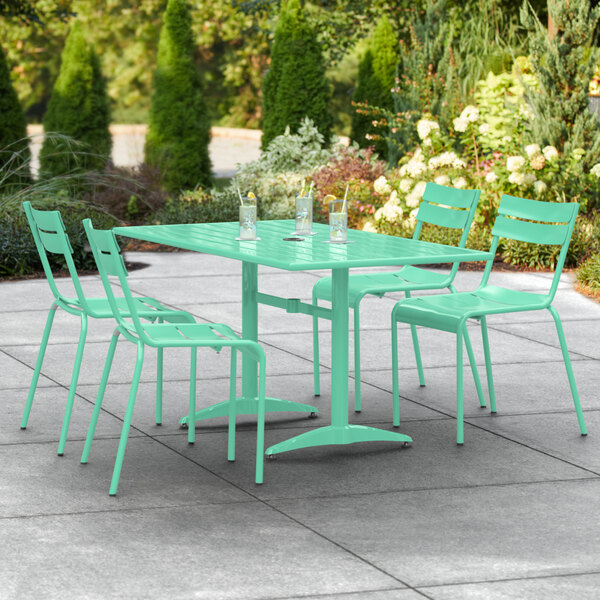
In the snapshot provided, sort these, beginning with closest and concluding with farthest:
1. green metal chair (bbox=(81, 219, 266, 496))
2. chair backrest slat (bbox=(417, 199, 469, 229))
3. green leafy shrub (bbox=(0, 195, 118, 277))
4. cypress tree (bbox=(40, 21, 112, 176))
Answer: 1. green metal chair (bbox=(81, 219, 266, 496))
2. chair backrest slat (bbox=(417, 199, 469, 229))
3. green leafy shrub (bbox=(0, 195, 118, 277))
4. cypress tree (bbox=(40, 21, 112, 176))

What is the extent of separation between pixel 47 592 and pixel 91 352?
12.0 ft

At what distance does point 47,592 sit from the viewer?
350 centimetres

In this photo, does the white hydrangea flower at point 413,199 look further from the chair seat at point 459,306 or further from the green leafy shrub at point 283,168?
the chair seat at point 459,306

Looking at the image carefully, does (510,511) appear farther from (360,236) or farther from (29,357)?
(29,357)

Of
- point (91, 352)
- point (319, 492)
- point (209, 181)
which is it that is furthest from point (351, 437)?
point (209, 181)

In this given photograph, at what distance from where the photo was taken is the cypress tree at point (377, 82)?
15.3 metres

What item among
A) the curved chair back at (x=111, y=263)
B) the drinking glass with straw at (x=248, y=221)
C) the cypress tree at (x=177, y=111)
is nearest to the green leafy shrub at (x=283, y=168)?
the cypress tree at (x=177, y=111)

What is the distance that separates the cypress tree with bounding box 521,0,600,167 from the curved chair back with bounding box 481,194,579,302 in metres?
5.57

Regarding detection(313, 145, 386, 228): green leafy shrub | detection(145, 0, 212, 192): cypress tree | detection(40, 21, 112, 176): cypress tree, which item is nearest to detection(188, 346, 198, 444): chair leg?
detection(313, 145, 386, 228): green leafy shrub

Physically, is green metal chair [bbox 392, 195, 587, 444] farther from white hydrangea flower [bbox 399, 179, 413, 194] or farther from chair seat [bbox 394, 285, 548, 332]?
white hydrangea flower [bbox 399, 179, 413, 194]

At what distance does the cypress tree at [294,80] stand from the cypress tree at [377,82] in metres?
0.50

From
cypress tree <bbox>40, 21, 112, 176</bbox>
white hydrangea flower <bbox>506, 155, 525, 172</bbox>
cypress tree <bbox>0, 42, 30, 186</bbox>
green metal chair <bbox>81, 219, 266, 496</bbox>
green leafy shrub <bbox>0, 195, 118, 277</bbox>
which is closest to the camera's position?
green metal chair <bbox>81, 219, 266, 496</bbox>

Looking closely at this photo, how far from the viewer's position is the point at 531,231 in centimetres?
575

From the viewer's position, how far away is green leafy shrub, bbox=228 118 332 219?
1348 cm
